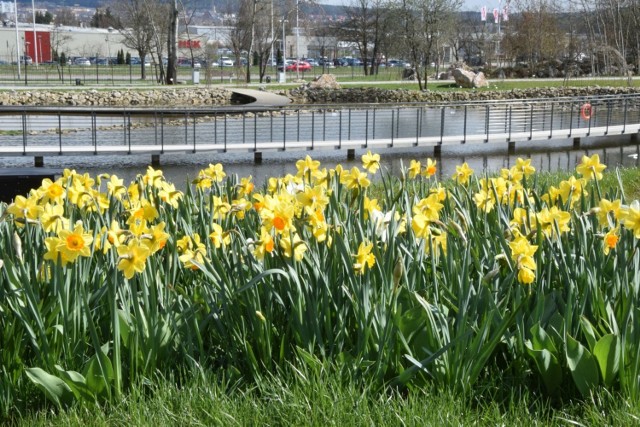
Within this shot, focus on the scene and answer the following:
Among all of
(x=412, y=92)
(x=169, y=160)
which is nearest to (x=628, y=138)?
(x=169, y=160)

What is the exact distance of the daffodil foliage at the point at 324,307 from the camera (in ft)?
11.8

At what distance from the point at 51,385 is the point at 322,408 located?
101 cm

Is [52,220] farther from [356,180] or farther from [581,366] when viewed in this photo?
[581,366]

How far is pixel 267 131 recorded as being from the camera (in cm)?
2467

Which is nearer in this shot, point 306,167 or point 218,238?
point 218,238

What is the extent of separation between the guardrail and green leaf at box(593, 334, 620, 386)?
1520cm

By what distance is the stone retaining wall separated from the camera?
3519 cm

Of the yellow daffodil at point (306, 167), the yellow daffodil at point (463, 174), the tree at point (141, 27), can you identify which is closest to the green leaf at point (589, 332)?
the yellow daffodil at point (463, 174)

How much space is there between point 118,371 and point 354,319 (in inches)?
37.9

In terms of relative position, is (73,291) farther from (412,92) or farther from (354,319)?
(412,92)

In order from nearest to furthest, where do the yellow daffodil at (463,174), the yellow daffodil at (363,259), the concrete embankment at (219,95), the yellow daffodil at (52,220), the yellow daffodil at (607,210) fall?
the yellow daffodil at (363,259)
the yellow daffodil at (607,210)
the yellow daffodil at (52,220)
the yellow daffodil at (463,174)
the concrete embankment at (219,95)

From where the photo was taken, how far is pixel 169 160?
2034cm

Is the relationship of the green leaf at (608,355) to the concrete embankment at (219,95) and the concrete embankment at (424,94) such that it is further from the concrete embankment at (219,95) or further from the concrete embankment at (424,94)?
the concrete embankment at (424,94)

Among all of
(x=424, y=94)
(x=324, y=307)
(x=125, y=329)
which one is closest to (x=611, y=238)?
(x=324, y=307)
